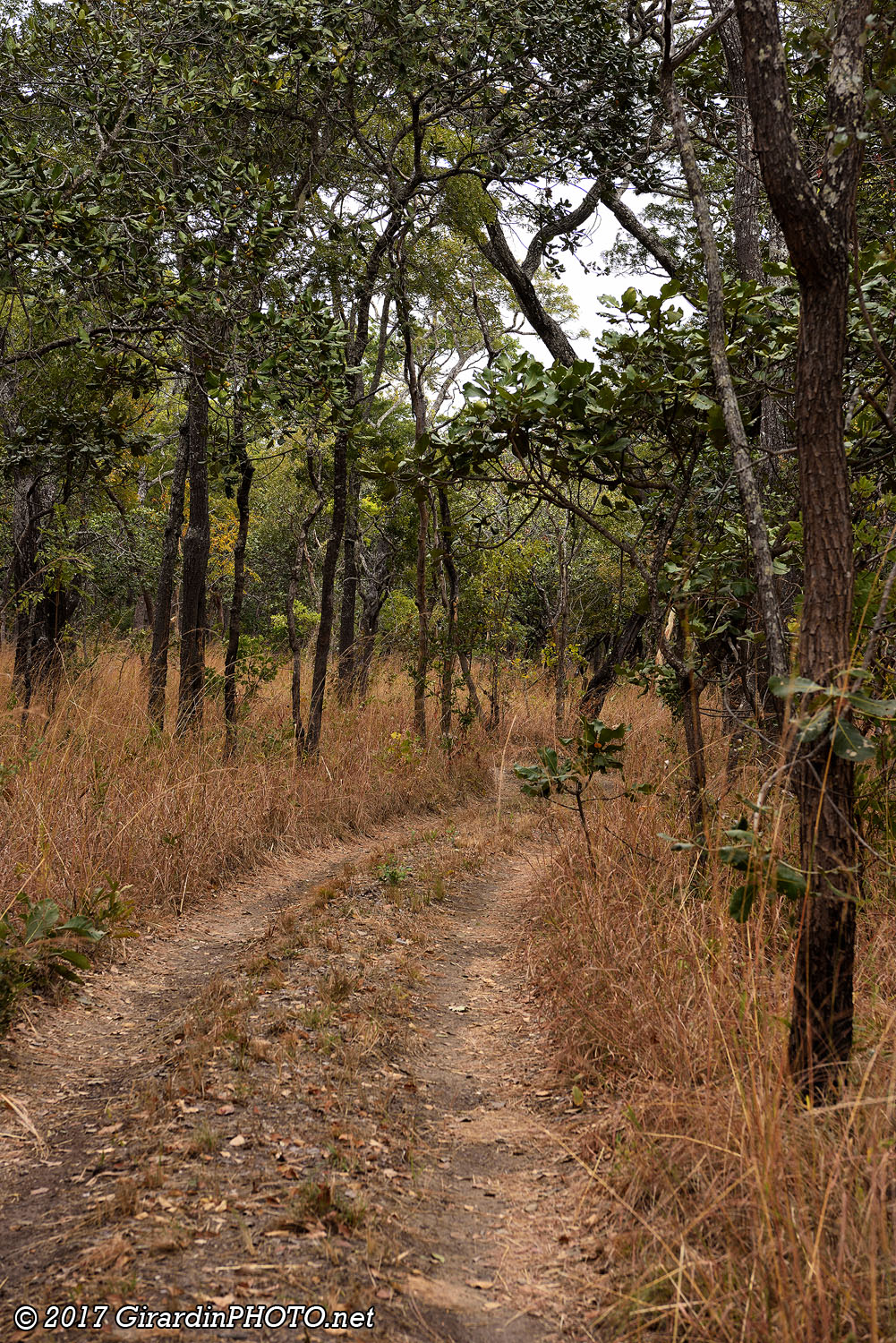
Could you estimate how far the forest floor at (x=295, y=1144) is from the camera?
2.21 metres

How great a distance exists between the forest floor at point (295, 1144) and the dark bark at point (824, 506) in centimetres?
97

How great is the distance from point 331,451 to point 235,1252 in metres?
9.21

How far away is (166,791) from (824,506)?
479 centimetres

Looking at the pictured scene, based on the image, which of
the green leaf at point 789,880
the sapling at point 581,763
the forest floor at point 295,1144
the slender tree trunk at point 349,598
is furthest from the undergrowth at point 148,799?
the green leaf at point 789,880

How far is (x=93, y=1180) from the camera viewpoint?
2684 mm

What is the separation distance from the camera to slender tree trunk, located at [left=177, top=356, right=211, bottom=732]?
27.4ft

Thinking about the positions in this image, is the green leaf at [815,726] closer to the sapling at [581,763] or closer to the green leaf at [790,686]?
the green leaf at [790,686]

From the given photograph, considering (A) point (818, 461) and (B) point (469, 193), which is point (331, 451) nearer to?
(B) point (469, 193)

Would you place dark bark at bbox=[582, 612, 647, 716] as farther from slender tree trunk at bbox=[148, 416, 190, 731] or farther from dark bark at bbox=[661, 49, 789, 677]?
dark bark at bbox=[661, 49, 789, 677]

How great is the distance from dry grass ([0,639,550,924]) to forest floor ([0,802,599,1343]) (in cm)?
55

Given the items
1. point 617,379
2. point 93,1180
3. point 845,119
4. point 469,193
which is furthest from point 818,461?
point 469,193

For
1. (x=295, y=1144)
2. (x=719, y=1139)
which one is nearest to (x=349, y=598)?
(x=295, y=1144)

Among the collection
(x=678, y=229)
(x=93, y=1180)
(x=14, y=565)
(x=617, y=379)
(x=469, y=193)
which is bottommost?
(x=93, y=1180)

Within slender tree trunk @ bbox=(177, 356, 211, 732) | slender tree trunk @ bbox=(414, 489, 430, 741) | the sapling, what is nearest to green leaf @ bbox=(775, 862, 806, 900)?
the sapling
